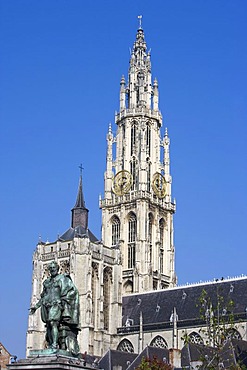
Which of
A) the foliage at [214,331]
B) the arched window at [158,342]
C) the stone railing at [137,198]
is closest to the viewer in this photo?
the foliage at [214,331]

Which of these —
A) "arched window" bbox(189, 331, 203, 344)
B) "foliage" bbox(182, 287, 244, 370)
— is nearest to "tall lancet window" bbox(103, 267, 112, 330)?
"arched window" bbox(189, 331, 203, 344)

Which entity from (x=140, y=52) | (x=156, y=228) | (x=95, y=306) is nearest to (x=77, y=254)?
(x=95, y=306)

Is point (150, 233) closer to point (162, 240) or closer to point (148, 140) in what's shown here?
point (162, 240)

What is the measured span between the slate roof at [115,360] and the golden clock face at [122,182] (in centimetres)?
2736

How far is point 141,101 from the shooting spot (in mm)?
81875

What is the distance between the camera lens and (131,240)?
75.4 m

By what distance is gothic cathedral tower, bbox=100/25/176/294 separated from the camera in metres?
74.1

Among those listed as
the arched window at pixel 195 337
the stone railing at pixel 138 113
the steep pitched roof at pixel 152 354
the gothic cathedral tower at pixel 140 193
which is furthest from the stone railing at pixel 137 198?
the steep pitched roof at pixel 152 354

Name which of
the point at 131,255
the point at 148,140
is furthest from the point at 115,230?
the point at 148,140

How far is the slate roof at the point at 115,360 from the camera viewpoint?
166 ft

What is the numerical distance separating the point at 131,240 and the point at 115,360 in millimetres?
25115

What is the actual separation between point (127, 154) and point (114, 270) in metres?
15.8

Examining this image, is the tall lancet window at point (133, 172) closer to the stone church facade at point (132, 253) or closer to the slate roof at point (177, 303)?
the stone church facade at point (132, 253)

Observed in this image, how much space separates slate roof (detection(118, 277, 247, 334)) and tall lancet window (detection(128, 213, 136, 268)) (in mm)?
4858
